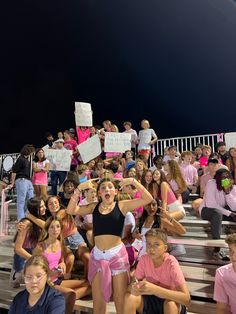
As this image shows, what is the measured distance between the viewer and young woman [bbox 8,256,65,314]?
224 cm

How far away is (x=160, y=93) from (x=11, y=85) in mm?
8338

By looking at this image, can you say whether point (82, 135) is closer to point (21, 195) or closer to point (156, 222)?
point (21, 195)

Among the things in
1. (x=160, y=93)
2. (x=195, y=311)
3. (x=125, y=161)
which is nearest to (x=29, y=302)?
(x=195, y=311)

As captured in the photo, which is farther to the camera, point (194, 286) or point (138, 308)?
point (194, 286)

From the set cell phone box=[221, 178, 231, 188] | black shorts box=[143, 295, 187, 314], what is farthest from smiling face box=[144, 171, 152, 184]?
black shorts box=[143, 295, 187, 314]

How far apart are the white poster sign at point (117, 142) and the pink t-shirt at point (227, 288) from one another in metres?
5.27

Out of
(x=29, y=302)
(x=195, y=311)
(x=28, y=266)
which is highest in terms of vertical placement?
(x=28, y=266)

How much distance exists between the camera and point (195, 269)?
411 centimetres

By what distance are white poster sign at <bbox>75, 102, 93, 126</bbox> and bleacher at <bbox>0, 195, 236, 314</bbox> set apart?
3235 mm

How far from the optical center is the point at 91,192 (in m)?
4.05

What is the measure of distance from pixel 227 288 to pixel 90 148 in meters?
5.32

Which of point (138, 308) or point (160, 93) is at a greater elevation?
point (160, 93)

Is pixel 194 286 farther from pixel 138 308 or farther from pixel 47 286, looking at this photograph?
pixel 47 286

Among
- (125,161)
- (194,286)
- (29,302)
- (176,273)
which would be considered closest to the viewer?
(29,302)
